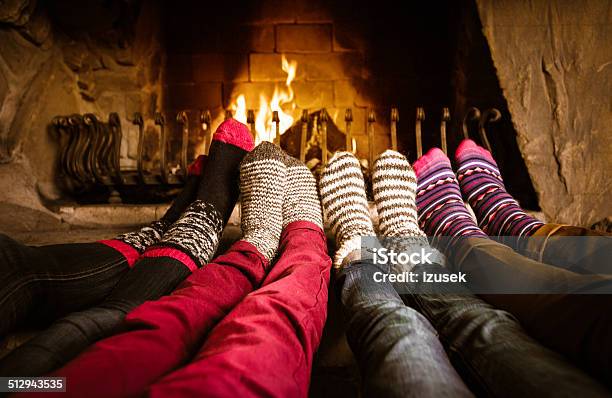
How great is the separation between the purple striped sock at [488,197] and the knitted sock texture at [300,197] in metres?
0.40

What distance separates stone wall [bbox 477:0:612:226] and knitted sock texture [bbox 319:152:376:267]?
52 centimetres

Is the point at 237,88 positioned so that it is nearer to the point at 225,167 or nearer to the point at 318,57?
the point at 318,57

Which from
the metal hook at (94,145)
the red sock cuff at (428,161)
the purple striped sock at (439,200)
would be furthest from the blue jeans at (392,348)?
the metal hook at (94,145)

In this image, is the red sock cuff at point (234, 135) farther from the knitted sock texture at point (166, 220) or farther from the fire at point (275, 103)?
the fire at point (275, 103)

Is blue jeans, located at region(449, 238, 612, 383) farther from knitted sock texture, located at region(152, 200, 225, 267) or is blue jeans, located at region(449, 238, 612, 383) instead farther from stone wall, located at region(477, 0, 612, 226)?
stone wall, located at region(477, 0, 612, 226)

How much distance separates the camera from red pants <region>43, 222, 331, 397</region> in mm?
267

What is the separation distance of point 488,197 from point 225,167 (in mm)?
681

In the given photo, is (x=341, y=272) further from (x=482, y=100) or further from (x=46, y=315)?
(x=482, y=100)

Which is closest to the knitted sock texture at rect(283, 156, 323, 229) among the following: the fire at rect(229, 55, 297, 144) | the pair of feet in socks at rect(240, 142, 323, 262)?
the pair of feet in socks at rect(240, 142, 323, 262)

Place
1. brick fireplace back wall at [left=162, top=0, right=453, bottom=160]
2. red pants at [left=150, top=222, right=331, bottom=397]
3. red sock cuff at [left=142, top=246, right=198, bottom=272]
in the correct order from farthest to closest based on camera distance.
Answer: brick fireplace back wall at [left=162, top=0, right=453, bottom=160], red sock cuff at [left=142, top=246, right=198, bottom=272], red pants at [left=150, top=222, right=331, bottom=397]

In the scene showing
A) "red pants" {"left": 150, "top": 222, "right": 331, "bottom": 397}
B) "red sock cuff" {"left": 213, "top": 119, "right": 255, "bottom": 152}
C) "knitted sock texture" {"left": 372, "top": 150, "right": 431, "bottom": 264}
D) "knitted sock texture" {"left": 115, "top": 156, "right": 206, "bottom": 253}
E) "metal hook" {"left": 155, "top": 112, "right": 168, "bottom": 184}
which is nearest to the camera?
"red pants" {"left": 150, "top": 222, "right": 331, "bottom": 397}

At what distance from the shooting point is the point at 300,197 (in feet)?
2.96

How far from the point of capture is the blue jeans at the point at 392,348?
0.92 ft

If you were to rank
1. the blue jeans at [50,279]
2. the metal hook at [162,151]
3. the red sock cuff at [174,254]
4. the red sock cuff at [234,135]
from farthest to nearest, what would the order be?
1. the metal hook at [162,151]
2. the red sock cuff at [234,135]
3. the red sock cuff at [174,254]
4. the blue jeans at [50,279]
